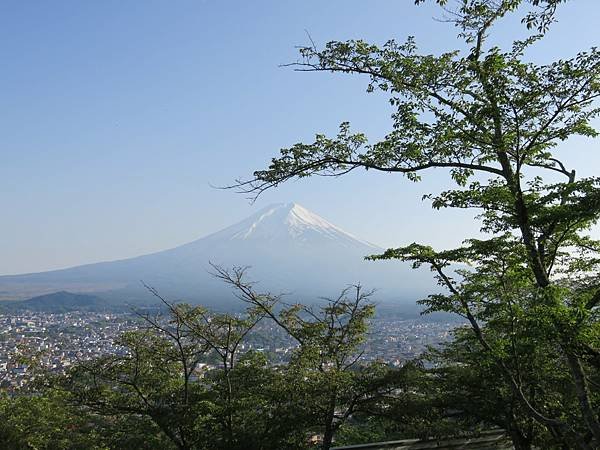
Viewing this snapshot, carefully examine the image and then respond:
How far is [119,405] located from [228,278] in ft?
9.23

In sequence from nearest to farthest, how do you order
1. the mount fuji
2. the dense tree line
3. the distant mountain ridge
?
the dense tree line, the distant mountain ridge, the mount fuji

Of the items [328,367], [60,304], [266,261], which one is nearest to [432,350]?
[328,367]

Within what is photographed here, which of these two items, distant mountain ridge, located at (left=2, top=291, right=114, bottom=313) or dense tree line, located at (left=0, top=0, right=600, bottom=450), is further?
distant mountain ridge, located at (left=2, top=291, right=114, bottom=313)

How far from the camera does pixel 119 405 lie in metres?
7.39

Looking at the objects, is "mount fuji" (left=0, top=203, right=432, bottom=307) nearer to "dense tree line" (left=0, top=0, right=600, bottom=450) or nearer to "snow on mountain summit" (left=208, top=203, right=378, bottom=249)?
"snow on mountain summit" (left=208, top=203, right=378, bottom=249)

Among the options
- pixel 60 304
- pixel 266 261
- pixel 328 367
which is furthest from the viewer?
pixel 266 261

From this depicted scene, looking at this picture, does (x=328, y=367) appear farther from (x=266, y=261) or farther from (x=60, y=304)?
(x=266, y=261)

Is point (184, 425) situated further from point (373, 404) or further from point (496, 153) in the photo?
point (496, 153)

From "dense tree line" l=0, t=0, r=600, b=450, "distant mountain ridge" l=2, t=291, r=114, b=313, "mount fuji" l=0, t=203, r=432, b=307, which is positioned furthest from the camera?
"mount fuji" l=0, t=203, r=432, b=307

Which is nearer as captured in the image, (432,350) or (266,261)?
(432,350)

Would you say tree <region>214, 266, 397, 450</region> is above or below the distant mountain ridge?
above

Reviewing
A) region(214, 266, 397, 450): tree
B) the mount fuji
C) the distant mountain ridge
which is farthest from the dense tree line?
the mount fuji

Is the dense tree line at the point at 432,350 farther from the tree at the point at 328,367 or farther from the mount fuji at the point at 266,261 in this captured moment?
the mount fuji at the point at 266,261

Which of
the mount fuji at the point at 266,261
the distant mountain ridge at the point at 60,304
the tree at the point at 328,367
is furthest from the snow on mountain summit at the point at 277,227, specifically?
the tree at the point at 328,367
